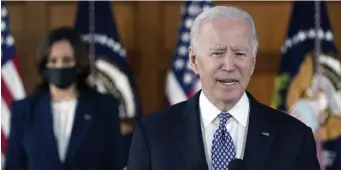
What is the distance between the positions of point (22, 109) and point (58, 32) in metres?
0.35

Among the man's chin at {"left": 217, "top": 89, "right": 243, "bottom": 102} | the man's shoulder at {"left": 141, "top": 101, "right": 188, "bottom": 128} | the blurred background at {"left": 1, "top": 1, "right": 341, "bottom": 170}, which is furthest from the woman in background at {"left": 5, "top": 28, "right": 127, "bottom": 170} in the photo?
the man's chin at {"left": 217, "top": 89, "right": 243, "bottom": 102}

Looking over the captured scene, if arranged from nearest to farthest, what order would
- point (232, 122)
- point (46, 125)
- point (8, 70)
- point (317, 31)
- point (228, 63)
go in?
1. point (228, 63)
2. point (232, 122)
3. point (46, 125)
4. point (317, 31)
5. point (8, 70)

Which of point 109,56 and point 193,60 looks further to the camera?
point 109,56

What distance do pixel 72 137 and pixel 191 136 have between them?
1.78m

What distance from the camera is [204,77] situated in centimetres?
140

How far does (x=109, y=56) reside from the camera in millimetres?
4309

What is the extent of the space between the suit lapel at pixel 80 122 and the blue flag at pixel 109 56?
1.05 metres

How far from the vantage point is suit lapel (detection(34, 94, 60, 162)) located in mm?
3119

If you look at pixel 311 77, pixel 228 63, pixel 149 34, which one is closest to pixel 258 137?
pixel 228 63

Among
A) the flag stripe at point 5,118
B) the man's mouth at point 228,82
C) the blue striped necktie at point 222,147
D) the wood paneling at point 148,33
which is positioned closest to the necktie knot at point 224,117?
the blue striped necktie at point 222,147

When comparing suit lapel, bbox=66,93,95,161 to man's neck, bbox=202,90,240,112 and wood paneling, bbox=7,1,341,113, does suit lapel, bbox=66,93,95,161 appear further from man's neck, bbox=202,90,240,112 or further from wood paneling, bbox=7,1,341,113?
man's neck, bbox=202,90,240,112

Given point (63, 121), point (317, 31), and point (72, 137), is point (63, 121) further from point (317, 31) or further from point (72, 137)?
point (317, 31)

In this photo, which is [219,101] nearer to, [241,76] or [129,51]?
[241,76]

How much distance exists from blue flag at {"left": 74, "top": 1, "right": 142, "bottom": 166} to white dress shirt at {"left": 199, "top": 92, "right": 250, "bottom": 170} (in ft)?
9.22
